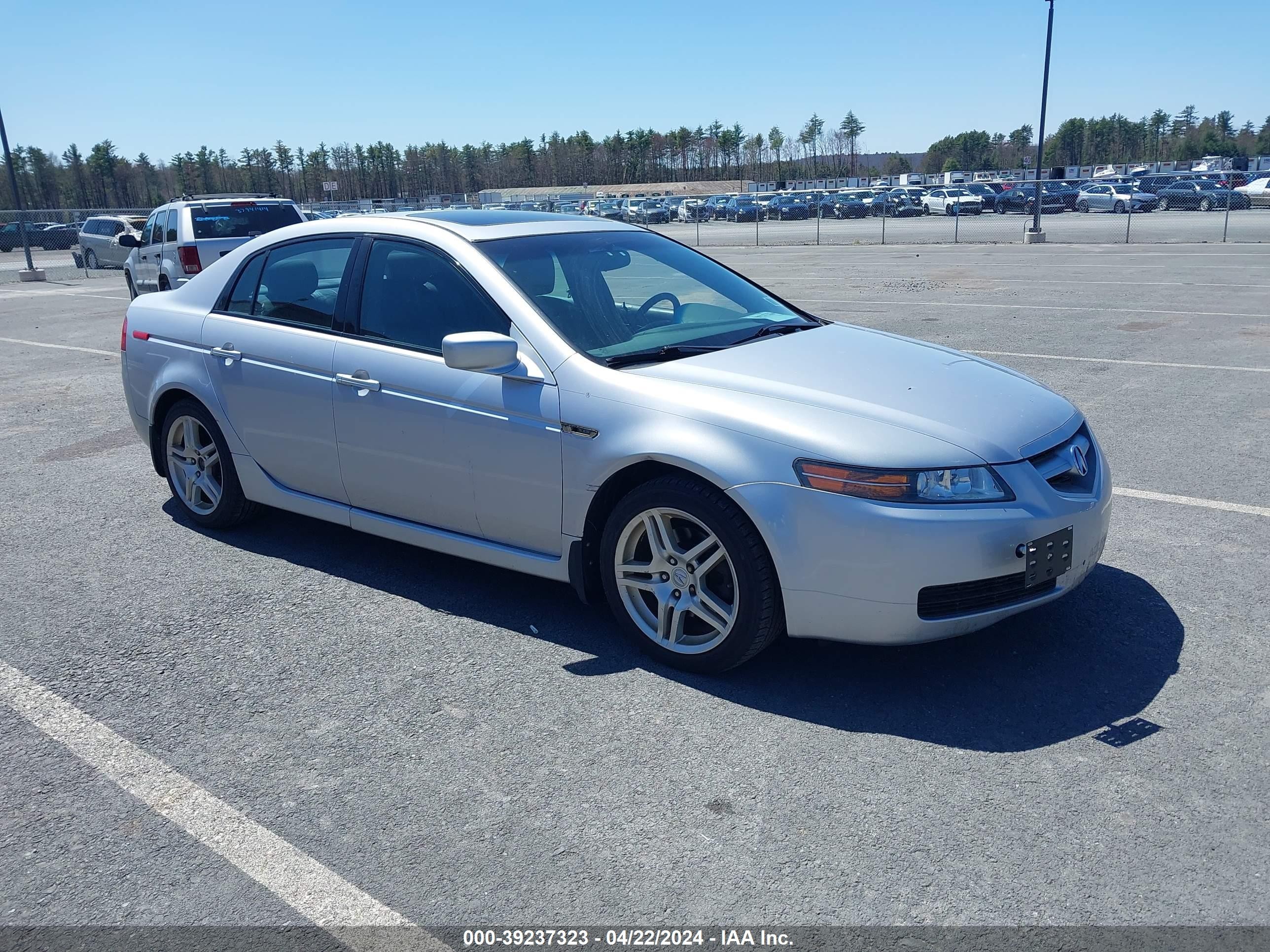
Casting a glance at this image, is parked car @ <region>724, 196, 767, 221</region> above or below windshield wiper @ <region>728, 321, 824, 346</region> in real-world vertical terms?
below

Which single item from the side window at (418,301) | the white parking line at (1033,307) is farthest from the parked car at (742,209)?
the side window at (418,301)

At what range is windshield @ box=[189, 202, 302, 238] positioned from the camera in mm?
14719

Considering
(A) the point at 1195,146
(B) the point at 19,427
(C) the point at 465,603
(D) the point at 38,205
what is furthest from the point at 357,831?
(A) the point at 1195,146

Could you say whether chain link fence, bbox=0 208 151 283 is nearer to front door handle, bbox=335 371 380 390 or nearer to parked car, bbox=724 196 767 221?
front door handle, bbox=335 371 380 390

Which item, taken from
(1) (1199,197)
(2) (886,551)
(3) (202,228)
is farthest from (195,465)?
(1) (1199,197)

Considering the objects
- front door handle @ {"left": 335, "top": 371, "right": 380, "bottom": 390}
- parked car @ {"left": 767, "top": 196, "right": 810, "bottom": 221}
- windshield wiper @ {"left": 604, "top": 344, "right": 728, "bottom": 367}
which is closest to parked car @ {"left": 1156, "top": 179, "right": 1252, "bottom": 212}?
parked car @ {"left": 767, "top": 196, "right": 810, "bottom": 221}

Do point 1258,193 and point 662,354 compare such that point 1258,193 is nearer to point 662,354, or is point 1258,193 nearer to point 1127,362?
point 1127,362

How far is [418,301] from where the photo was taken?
452 cm

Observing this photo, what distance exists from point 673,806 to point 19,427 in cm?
762

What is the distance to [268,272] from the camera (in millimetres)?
5219

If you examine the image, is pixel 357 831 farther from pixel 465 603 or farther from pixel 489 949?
pixel 465 603

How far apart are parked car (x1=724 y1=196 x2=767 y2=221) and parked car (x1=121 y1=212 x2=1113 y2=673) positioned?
52.9m

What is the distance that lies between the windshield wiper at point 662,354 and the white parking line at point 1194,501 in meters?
2.77

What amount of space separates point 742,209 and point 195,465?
5494 cm
